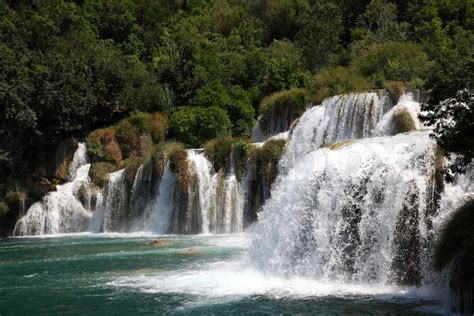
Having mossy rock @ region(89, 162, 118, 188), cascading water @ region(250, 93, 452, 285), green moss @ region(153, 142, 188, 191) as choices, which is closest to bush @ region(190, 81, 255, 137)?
green moss @ region(153, 142, 188, 191)

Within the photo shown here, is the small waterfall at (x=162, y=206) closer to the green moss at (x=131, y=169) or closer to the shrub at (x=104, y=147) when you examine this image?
the green moss at (x=131, y=169)

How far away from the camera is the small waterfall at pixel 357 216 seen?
48.3ft

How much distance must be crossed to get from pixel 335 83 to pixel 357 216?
18.9 meters

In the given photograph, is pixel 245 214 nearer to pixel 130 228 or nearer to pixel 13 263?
pixel 130 228

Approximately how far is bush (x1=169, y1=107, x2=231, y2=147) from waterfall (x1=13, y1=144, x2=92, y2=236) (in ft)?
23.3

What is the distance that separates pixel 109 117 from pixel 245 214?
55.8 ft

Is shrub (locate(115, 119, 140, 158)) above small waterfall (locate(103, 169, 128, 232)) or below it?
above

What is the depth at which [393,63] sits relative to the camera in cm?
3391

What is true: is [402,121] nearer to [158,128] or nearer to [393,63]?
[393,63]

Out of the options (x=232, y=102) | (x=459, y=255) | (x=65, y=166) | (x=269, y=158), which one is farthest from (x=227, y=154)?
(x=459, y=255)

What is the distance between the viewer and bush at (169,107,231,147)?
37062mm

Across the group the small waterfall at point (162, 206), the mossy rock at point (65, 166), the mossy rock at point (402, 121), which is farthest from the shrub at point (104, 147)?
the mossy rock at point (402, 121)

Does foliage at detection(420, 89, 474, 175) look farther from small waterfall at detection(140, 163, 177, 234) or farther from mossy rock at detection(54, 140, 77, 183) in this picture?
mossy rock at detection(54, 140, 77, 183)

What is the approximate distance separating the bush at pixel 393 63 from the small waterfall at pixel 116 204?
1489 centimetres
